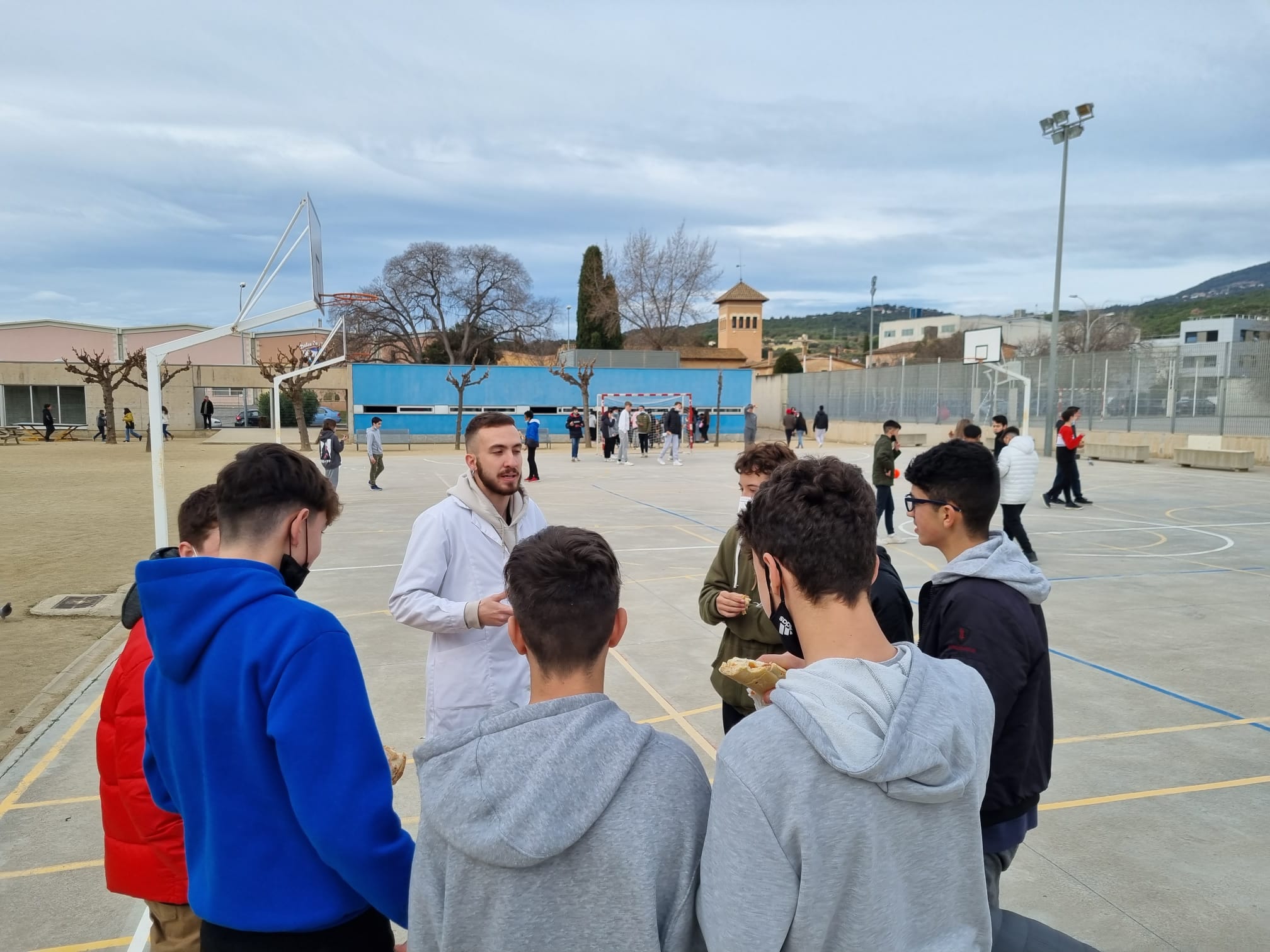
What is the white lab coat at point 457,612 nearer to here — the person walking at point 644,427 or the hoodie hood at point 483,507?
the hoodie hood at point 483,507

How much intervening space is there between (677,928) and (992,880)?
3.98ft

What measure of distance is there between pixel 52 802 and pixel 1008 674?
4.77 metres

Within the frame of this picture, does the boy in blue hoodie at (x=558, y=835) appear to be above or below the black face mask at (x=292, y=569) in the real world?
below

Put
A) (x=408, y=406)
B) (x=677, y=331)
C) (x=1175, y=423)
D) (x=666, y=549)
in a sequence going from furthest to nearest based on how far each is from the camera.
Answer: (x=677, y=331) < (x=408, y=406) < (x=1175, y=423) < (x=666, y=549)

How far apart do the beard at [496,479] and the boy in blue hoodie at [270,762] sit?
5.70 feet

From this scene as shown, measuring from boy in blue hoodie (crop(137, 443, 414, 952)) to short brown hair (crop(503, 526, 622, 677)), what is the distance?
0.38 m

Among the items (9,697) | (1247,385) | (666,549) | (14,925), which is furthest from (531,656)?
(1247,385)

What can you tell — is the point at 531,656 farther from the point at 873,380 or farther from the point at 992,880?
the point at 873,380

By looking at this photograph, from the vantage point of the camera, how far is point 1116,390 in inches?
1203

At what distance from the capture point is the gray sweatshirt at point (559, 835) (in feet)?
4.26

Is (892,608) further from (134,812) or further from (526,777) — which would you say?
(134,812)

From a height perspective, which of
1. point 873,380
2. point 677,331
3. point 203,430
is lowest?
point 203,430

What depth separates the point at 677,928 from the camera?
4.55 ft

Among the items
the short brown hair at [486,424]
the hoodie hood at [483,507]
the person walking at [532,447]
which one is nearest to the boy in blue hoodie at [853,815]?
the hoodie hood at [483,507]
